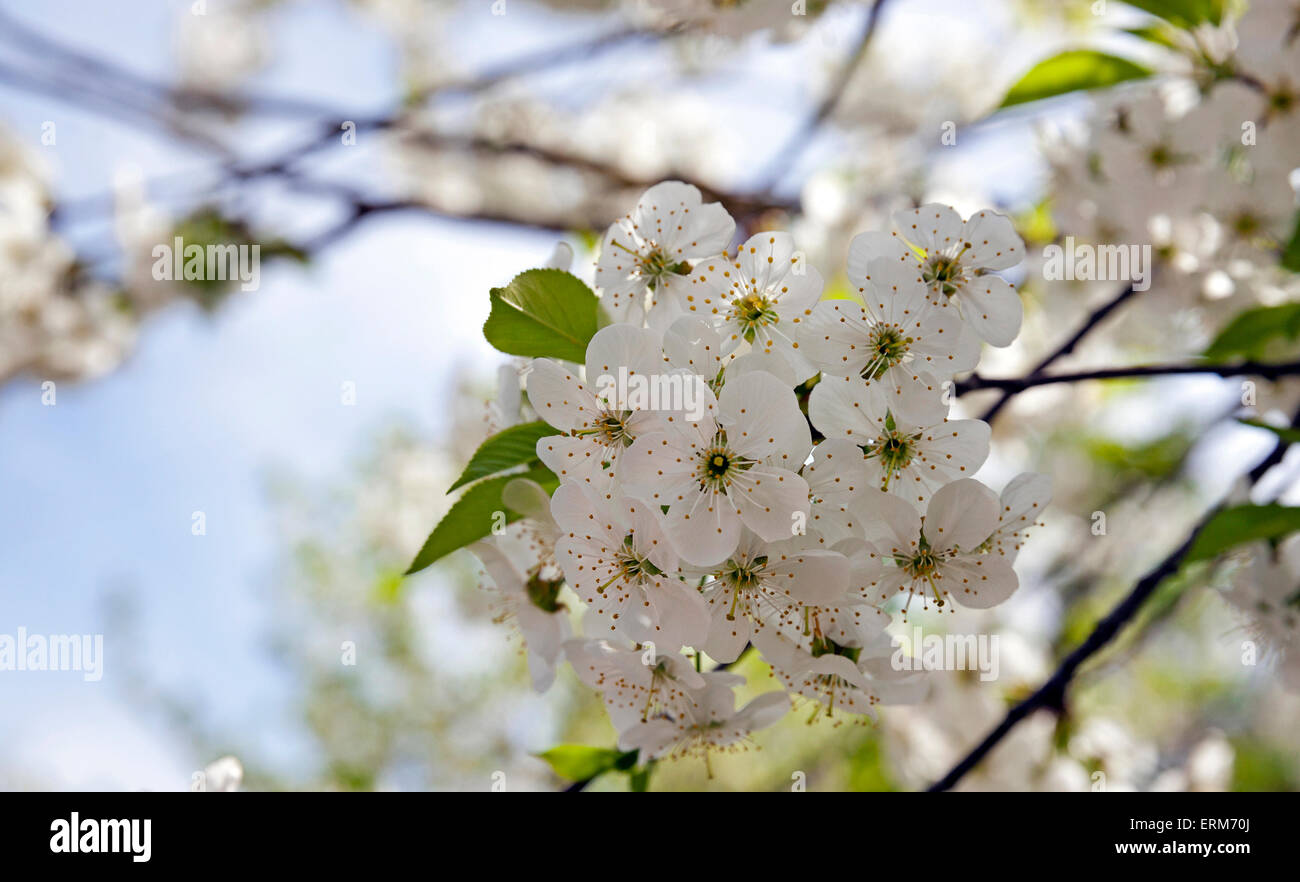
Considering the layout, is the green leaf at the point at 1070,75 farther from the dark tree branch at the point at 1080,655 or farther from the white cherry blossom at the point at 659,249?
the white cherry blossom at the point at 659,249

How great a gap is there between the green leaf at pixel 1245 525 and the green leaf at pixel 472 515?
72 cm

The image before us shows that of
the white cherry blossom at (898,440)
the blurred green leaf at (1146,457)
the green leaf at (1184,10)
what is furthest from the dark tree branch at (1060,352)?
the blurred green leaf at (1146,457)

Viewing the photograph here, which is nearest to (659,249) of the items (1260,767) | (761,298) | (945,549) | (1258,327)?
(761,298)

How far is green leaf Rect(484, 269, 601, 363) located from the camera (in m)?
0.69

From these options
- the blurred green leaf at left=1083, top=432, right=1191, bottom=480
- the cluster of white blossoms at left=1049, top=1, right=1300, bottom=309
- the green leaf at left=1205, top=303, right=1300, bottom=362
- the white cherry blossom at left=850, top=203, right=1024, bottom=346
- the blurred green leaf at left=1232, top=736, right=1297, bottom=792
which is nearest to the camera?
the white cherry blossom at left=850, top=203, right=1024, bottom=346

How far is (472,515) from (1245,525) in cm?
81

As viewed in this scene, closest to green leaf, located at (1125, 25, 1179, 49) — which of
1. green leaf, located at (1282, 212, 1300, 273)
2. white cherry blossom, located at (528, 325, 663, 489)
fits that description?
green leaf, located at (1282, 212, 1300, 273)

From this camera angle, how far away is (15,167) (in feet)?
8.65

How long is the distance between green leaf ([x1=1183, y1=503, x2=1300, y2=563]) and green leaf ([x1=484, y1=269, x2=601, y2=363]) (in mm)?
712

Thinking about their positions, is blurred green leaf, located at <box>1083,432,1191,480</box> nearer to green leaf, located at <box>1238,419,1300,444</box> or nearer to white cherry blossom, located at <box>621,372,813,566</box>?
green leaf, located at <box>1238,419,1300,444</box>

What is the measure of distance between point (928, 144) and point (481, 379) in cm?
169

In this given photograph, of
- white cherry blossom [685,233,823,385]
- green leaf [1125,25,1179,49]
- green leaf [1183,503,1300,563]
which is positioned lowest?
green leaf [1183,503,1300,563]

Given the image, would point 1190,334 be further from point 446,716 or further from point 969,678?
point 446,716
